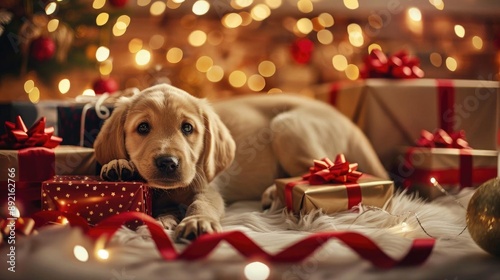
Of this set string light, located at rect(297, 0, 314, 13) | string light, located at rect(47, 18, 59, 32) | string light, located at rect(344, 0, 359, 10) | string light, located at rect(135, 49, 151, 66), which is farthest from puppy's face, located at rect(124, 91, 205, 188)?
string light, located at rect(344, 0, 359, 10)

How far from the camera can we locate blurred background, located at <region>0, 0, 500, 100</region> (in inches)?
128

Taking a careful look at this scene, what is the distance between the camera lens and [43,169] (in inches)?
58.6

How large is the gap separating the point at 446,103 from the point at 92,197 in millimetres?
1737

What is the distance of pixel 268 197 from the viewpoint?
1.89 meters

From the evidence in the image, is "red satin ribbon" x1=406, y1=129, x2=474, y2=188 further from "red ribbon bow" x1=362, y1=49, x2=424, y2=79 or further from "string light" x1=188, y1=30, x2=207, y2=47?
"string light" x1=188, y1=30, x2=207, y2=47

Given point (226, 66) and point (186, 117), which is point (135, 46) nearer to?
point (226, 66)

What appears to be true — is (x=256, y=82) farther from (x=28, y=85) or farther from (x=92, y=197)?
(x=92, y=197)

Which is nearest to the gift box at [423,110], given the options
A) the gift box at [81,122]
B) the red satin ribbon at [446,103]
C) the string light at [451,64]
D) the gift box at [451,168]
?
the red satin ribbon at [446,103]

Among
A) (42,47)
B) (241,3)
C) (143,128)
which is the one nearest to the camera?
(143,128)

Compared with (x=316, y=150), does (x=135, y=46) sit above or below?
above

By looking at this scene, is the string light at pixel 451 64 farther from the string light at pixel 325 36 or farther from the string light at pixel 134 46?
the string light at pixel 134 46

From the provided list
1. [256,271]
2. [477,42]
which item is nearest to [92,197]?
[256,271]

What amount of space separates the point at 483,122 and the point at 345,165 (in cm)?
99

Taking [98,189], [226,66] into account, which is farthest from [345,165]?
[226,66]
